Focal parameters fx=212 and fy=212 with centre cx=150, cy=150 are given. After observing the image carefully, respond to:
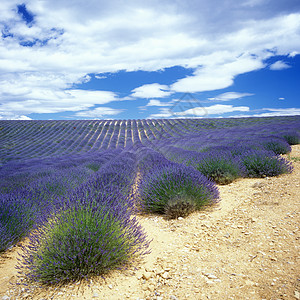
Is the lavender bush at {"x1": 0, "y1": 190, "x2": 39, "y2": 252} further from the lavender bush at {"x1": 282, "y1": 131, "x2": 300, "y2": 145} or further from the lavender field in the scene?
the lavender bush at {"x1": 282, "y1": 131, "x2": 300, "y2": 145}

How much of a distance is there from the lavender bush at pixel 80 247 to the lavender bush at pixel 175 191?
123 cm

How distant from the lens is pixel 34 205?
3.54 meters

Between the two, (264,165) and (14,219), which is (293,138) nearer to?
(264,165)

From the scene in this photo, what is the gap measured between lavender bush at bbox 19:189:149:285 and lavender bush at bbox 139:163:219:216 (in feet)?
4.04

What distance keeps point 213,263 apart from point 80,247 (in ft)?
4.37

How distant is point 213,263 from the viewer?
84.6 inches

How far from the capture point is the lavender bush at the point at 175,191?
3.50m

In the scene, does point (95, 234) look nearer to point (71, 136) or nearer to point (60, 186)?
point (60, 186)

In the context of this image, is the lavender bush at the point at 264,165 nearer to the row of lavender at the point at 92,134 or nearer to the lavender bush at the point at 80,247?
the lavender bush at the point at 80,247

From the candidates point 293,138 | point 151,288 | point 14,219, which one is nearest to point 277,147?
point 293,138

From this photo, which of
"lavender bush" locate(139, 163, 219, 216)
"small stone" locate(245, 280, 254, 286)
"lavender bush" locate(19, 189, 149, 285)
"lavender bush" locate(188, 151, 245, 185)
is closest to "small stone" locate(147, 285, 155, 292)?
"lavender bush" locate(19, 189, 149, 285)

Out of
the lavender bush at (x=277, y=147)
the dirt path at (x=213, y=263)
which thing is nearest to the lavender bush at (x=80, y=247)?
the dirt path at (x=213, y=263)

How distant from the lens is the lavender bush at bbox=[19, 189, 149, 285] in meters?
1.99

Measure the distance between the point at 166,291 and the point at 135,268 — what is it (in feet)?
1.30
